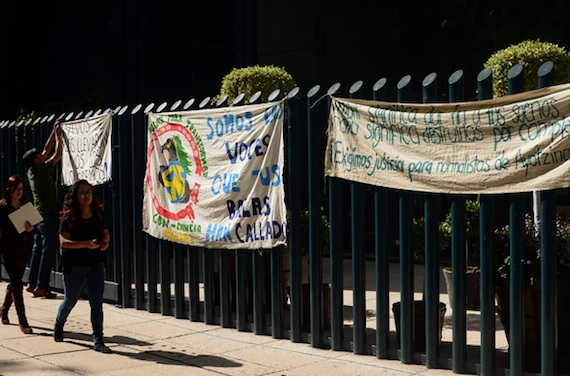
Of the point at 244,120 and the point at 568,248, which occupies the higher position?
the point at 244,120

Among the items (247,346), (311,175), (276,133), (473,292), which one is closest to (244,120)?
(276,133)

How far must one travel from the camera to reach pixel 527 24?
48.7 ft

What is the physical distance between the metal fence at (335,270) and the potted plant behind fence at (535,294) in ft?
0.70

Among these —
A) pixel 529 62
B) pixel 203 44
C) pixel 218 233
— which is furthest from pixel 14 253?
pixel 203 44

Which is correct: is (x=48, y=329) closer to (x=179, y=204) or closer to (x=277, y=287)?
(x=179, y=204)

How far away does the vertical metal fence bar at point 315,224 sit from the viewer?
26.1ft

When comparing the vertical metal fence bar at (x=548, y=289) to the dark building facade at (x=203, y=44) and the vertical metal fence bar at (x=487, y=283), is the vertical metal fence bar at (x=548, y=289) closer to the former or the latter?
the vertical metal fence bar at (x=487, y=283)

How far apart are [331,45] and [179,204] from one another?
29.5 ft

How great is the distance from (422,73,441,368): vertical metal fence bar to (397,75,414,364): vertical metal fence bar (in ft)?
0.62

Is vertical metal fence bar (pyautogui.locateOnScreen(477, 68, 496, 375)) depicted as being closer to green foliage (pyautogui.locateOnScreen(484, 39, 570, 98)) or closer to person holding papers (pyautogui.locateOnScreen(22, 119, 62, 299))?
green foliage (pyautogui.locateOnScreen(484, 39, 570, 98))

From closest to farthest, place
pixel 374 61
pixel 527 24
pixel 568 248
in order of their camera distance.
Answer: pixel 568 248
pixel 527 24
pixel 374 61

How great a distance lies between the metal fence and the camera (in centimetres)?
662

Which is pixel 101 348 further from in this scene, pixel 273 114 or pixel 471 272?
pixel 471 272

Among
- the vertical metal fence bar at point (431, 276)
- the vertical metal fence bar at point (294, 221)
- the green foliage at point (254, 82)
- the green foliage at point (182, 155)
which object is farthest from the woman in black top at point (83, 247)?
the vertical metal fence bar at point (431, 276)
